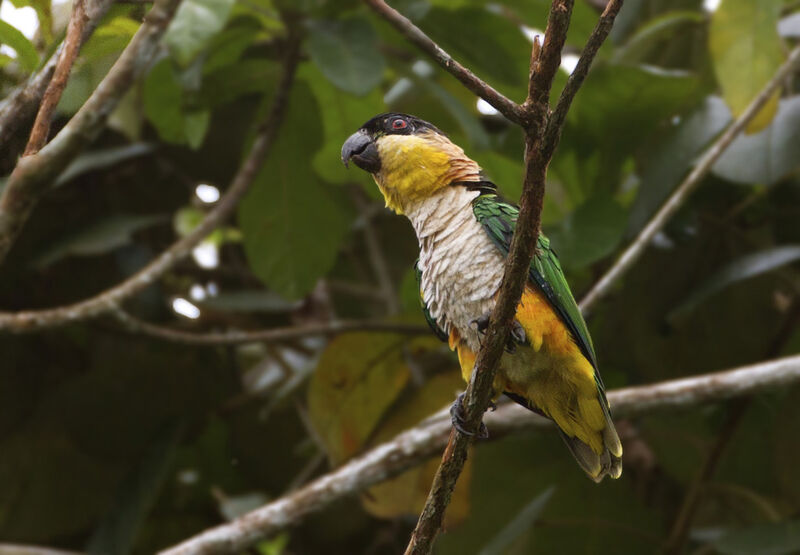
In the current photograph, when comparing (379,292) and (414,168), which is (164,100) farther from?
(414,168)

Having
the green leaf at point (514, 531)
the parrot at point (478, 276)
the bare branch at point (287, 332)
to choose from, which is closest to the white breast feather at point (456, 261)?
the parrot at point (478, 276)

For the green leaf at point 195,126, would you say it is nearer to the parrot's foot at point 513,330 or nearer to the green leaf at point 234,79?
the green leaf at point 234,79

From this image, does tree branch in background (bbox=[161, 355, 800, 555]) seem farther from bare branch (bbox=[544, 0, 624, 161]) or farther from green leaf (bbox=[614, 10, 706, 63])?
bare branch (bbox=[544, 0, 624, 161])

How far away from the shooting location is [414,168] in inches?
92.2

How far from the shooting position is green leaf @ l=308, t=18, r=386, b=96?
329cm

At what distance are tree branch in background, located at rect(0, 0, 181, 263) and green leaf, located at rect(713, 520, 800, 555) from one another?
3056mm

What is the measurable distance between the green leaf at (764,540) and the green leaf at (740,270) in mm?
919

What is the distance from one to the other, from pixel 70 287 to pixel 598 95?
2866 mm

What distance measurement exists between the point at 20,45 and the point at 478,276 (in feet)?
4.07

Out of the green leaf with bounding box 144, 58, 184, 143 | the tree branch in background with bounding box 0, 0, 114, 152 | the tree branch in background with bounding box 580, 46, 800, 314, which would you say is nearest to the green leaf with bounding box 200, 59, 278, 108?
the green leaf with bounding box 144, 58, 184, 143

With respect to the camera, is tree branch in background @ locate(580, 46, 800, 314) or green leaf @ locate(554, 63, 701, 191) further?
green leaf @ locate(554, 63, 701, 191)

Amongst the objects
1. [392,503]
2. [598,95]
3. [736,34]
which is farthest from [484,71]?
[392,503]

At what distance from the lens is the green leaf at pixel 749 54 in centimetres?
354

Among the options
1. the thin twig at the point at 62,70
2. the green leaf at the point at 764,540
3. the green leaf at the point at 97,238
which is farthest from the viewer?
the green leaf at the point at 97,238
